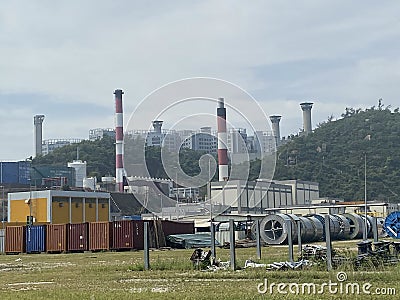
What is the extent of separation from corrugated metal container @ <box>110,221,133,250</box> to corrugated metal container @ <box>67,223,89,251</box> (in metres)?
2.28

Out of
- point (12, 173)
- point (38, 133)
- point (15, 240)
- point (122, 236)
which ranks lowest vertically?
point (15, 240)

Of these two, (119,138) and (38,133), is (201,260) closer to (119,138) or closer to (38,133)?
(119,138)

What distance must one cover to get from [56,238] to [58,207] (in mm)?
24404

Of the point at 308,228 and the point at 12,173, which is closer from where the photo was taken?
the point at 308,228

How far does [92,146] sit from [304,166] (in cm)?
4933

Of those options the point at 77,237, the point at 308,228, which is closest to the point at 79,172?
the point at 77,237

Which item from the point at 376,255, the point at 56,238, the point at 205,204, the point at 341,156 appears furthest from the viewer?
the point at 341,156

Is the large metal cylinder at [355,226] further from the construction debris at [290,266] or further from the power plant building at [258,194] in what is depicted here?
the construction debris at [290,266]

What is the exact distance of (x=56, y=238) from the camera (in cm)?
5191

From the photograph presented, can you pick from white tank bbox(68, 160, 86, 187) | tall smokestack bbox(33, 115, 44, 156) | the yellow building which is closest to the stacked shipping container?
the yellow building

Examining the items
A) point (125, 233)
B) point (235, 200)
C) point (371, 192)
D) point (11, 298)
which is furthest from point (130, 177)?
point (11, 298)

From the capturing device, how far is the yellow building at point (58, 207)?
74812mm

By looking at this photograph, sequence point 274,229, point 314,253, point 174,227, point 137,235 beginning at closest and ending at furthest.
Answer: point 314,253 < point 274,229 < point 137,235 < point 174,227

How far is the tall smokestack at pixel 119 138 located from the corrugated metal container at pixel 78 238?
49615 millimetres
